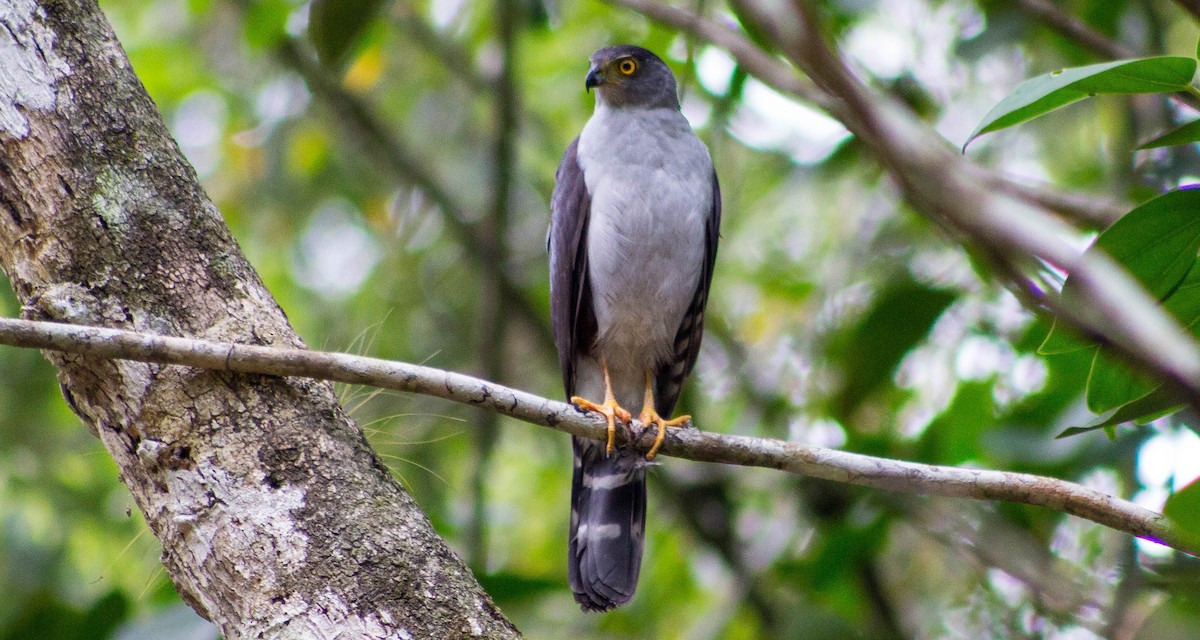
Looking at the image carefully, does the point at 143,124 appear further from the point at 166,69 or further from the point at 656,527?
the point at 656,527

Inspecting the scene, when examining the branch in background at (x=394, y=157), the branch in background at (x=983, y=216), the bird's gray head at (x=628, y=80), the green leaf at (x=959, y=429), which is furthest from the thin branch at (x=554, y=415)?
the branch in background at (x=394, y=157)

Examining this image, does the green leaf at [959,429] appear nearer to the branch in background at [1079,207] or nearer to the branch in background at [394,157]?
the branch in background at [1079,207]

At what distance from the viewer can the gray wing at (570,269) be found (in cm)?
448

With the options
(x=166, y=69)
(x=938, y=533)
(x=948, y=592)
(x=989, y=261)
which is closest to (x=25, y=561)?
(x=166, y=69)

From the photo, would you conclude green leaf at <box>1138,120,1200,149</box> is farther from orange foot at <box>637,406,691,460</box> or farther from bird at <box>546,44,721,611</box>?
bird at <box>546,44,721,611</box>

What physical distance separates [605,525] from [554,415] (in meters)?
1.62

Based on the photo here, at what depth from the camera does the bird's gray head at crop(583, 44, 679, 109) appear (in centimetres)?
502

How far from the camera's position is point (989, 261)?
869 millimetres

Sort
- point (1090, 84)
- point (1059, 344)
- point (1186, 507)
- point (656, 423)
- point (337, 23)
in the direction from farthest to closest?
point (656, 423), point (337, 23), point (1059, 344), point (1090, 84), point (1186, 507)

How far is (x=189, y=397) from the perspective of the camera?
7.85 feet

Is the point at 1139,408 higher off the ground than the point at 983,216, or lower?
higher

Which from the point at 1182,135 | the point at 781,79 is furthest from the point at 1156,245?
the point at 781,79

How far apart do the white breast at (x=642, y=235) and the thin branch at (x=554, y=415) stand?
1498 millimetres

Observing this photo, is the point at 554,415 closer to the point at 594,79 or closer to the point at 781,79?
the point at 781,79
